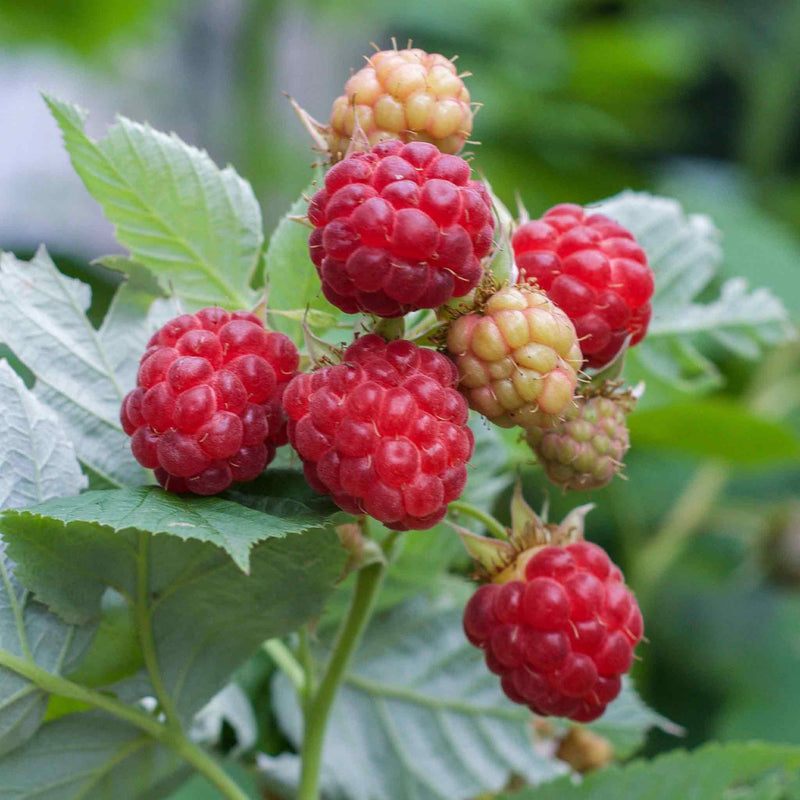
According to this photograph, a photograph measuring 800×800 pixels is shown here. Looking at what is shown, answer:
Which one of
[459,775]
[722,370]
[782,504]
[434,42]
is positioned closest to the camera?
[459,775]

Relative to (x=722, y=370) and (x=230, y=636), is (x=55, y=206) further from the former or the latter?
(x=230, y=636)

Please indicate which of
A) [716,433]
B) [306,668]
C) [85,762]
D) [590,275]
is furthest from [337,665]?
[716,433]

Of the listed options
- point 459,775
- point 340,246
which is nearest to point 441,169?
point 340,246

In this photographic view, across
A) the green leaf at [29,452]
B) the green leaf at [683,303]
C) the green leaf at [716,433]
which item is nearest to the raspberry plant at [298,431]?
the green leaf at [29,452]

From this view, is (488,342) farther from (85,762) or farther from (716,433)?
(716,433)

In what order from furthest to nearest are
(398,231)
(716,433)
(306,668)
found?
(716,433)
(306,668)
(398,231)

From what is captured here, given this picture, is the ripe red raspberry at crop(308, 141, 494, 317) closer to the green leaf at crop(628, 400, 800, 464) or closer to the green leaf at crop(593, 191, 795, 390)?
the green leaf at crop(593, 191, 795, 390)
